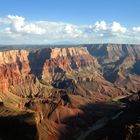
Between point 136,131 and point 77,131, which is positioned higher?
point 136,131

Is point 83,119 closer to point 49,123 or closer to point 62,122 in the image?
point 62,122

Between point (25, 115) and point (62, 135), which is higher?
point (25, 115)

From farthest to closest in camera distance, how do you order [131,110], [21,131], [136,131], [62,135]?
Answer: [131,110]
[62,135]
[21,131]
[136,131]

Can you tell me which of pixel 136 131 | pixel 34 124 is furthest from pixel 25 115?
pixel 136 131

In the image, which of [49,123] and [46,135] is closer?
[46,135]

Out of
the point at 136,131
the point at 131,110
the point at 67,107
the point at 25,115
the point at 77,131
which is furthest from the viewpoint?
the point at 67,107

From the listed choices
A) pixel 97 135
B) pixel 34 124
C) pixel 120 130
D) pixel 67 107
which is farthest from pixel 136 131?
pixel 67 107

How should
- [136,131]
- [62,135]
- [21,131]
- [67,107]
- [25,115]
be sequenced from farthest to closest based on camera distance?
[67,107]
[62,135]
[25,115]
[21,131]
[136,131]

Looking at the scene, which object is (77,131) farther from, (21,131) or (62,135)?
(21,131)

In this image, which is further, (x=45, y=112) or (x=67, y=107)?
(x=67, y=107)
